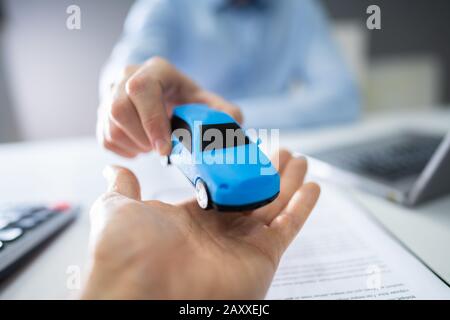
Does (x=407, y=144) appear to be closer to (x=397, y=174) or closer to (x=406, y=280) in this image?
(x=397, y=174)

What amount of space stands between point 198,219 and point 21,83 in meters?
1.78

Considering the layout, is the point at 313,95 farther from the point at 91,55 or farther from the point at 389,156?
the point at 91,55

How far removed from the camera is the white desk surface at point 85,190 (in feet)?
1.22

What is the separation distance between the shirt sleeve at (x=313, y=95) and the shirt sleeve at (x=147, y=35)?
310 mm

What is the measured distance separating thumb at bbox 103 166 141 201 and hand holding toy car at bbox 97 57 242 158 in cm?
8

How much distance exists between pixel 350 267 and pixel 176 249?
0.20 m

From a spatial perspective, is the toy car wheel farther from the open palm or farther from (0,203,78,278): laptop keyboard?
(0,203,78,278): laptop keyboard

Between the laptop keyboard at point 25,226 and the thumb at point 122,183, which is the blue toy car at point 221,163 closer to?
the thumb at point 122,183

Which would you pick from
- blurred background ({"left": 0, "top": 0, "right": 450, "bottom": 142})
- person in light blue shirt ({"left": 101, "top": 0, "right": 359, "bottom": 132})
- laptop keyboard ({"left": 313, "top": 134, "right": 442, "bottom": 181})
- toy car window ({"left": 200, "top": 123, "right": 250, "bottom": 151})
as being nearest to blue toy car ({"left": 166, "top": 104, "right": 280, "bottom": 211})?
toy car window ({"left": 200, "top": 123, "right": 250, "bottom": 151})

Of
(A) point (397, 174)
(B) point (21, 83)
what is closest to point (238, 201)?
(A) point (397, 174)

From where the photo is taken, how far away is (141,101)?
464 mm

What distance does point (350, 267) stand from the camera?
37 cm

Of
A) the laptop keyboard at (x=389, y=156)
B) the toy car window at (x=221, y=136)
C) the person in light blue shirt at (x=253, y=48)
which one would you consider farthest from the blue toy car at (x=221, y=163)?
the person in light blue shirt at (x=253, y=48)

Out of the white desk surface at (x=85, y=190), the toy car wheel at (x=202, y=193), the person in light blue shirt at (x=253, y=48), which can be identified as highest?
the person in light blue shirt at (x=253, y=48)
